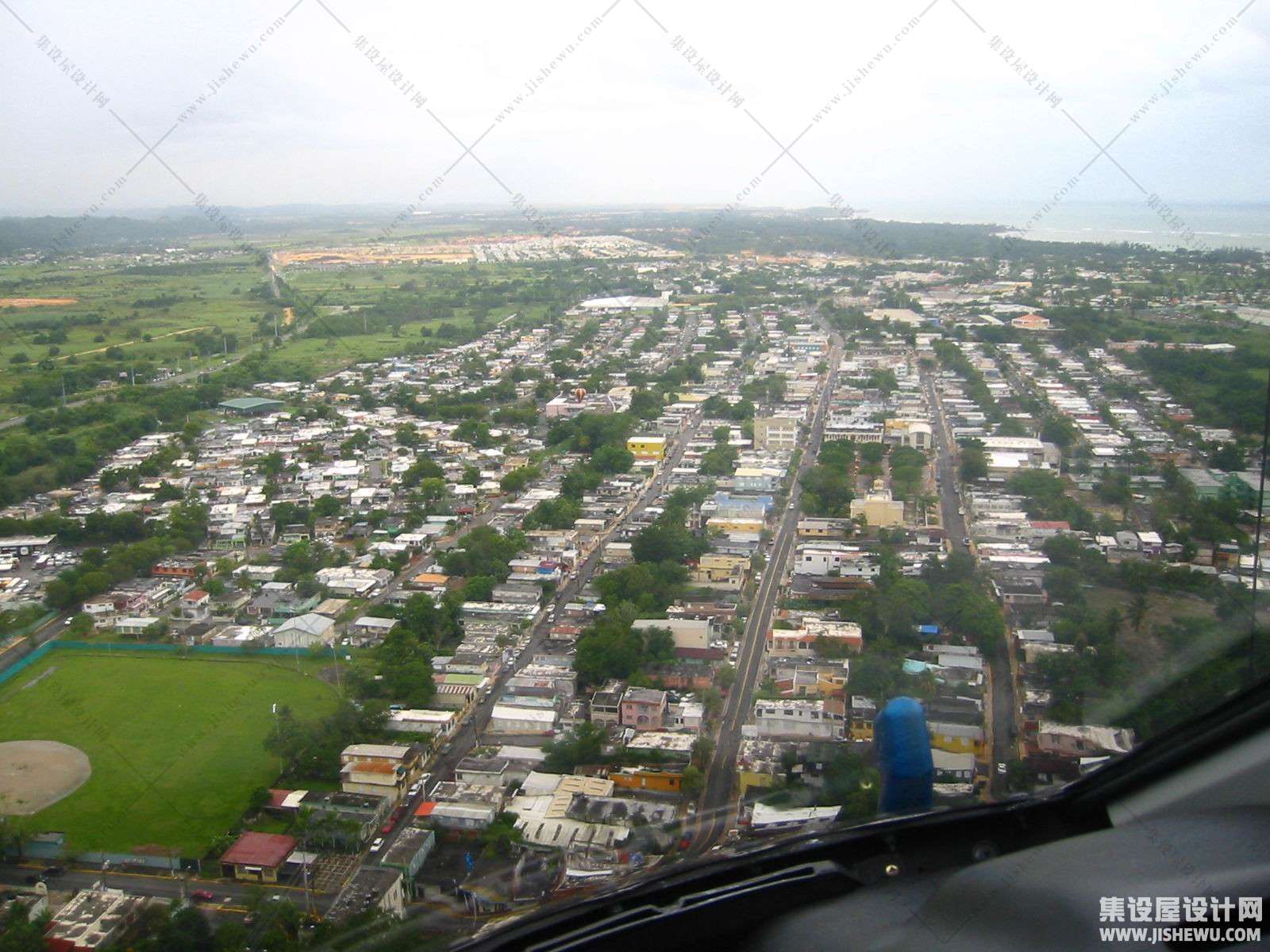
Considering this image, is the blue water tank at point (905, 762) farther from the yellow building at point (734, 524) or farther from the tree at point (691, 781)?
the yellow building at point (734, 524)

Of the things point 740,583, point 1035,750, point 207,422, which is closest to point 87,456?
point 207,422

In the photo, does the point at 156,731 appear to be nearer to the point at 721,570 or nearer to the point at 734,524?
the point at 721,570

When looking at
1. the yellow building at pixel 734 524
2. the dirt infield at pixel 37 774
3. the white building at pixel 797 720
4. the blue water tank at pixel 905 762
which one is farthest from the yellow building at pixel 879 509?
the blue water tank at pixel 905 762

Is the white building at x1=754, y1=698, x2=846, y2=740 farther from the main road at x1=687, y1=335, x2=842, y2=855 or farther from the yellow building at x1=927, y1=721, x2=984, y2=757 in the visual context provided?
the yellow building at x1=927, y1=721, x2=984, y2=757

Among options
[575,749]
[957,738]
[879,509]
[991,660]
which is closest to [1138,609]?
[991,660]

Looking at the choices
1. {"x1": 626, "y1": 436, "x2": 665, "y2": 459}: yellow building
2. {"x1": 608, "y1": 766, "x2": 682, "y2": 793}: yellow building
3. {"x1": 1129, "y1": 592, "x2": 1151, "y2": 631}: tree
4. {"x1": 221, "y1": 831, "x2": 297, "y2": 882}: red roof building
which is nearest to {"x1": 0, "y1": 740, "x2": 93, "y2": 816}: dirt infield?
{"x1": 221, "y1": 831, "x2": 297, "y2": 882}: red roof building
